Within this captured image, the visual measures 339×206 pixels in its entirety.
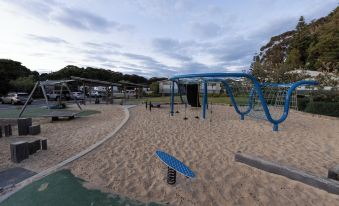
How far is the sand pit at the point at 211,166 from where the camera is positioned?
2.96 metres

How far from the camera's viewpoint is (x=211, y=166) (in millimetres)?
4043

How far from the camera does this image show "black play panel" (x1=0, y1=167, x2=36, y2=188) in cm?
337

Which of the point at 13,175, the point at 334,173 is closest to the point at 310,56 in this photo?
the point at 334,173

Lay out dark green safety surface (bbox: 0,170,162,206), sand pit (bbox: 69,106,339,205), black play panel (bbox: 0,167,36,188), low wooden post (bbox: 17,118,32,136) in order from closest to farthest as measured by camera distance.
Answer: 1. dark green safety surface (bbox: 0,170,162,206)
2. sand pit (bbox: 69,106,339,205)
3. black play panel (bbox: 0,167,36,188)
4. low wooden post (bbox: 17,118,32,136)

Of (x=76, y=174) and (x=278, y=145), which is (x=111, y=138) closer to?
(x=76, y=174)

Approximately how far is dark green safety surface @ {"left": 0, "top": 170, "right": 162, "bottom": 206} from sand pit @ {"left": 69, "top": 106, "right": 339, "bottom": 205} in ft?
0.65

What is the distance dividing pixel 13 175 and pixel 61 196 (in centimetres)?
160

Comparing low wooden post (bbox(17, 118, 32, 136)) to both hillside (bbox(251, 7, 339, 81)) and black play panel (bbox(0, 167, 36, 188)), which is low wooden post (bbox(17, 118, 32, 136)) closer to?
black play panel (bbox(0, 167, 36, 188))

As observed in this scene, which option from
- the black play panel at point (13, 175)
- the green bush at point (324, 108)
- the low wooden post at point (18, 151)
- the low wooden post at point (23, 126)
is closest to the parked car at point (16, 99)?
the low wooden post at point (23, 126)

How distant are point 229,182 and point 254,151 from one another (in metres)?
2.05

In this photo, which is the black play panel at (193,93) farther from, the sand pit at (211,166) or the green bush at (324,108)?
the sand pit at (211,166)

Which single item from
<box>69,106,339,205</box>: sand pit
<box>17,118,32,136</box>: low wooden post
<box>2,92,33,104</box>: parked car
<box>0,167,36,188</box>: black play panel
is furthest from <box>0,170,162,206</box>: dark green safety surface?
<box>2,92,33,104</box>: parked car

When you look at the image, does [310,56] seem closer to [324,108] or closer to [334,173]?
[324,108]

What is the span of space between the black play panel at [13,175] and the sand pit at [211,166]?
32.6 inches
